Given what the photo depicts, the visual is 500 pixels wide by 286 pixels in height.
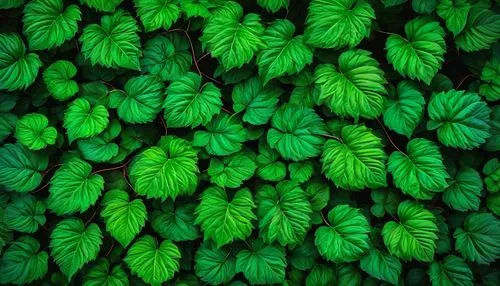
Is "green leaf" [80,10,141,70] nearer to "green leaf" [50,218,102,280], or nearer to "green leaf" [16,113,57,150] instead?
"green leaf" [16,113,57,150]

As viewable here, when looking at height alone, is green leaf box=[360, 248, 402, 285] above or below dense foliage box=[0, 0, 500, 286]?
below

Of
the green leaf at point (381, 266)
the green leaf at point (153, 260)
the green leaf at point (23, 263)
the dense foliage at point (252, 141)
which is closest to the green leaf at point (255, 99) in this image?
the dense foliage at point (252, 141)

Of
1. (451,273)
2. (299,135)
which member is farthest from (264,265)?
(451,273)

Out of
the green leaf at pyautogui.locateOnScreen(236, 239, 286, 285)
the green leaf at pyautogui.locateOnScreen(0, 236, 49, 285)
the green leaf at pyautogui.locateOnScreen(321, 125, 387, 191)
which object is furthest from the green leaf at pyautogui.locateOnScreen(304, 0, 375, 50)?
the green leaf at pyautogui.locateOnScreen(0, 236, 49, 285)

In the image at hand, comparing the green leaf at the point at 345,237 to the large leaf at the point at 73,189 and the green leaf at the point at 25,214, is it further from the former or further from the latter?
the green leaf at the point at 25,214

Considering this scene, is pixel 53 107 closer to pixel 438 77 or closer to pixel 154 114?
pixel 154 114

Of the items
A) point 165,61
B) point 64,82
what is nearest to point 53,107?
point 64,82

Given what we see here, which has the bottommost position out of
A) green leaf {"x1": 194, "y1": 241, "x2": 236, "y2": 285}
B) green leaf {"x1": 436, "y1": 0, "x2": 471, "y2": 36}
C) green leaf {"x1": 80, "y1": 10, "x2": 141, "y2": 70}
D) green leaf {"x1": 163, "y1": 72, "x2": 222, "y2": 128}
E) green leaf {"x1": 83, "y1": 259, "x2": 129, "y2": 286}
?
green leaf {"x1": 83, "y1": 259, "x2": 129, "y2": 286}

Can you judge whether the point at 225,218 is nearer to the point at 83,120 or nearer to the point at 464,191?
Answer: the point at 83,120
